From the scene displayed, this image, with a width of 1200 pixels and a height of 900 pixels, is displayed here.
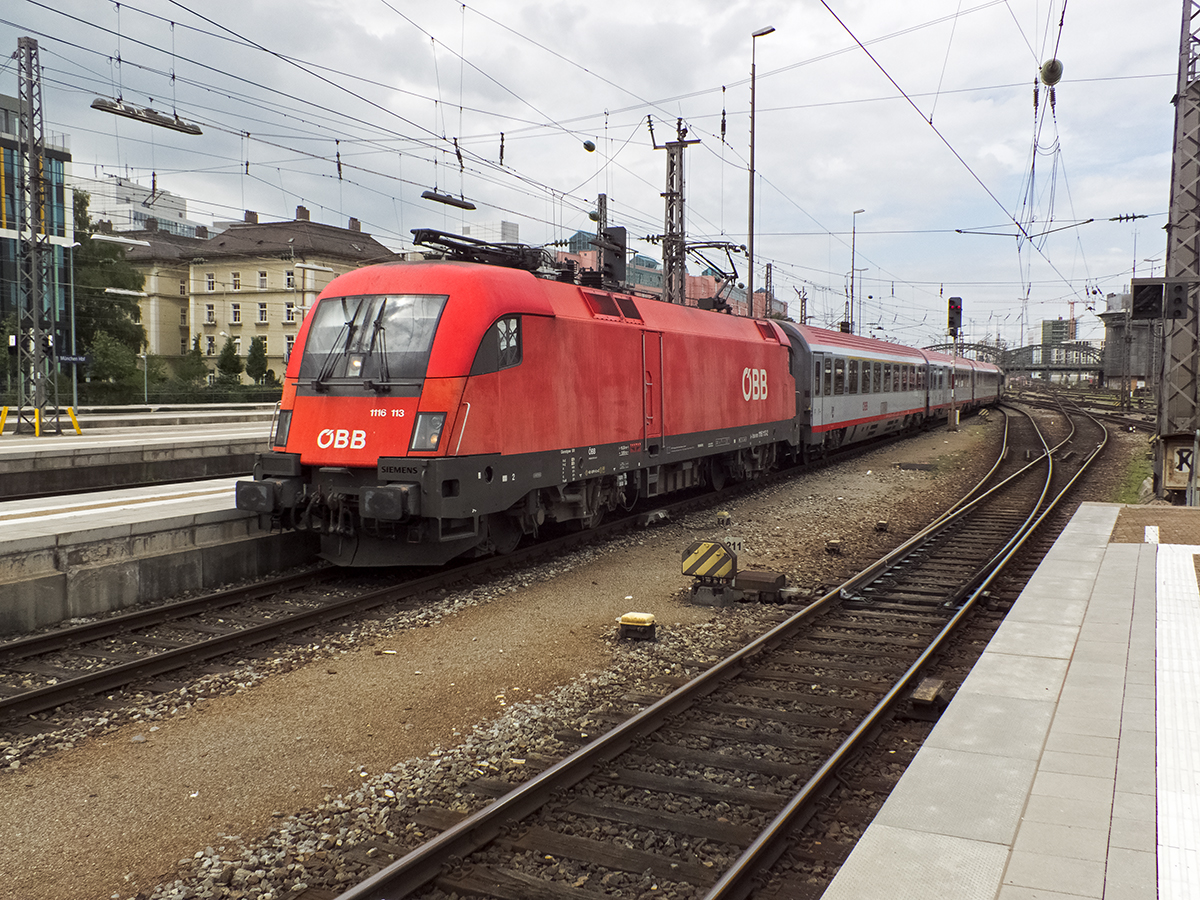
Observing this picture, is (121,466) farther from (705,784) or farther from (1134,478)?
(1134,478)

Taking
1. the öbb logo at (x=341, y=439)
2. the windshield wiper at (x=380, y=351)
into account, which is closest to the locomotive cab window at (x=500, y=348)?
the windshield wiper at (x=380, y=351)

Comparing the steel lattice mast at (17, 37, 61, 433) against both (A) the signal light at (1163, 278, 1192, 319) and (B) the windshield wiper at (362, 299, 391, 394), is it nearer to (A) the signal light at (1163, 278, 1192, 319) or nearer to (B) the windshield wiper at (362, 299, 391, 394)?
(B) the windshield wiper at (362, 299, 391, 394)

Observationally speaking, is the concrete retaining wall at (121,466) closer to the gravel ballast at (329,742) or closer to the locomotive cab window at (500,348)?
the locomotive cab window at (500,348)

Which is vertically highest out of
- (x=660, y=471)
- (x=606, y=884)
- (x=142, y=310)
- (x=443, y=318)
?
(x=142, y=310)

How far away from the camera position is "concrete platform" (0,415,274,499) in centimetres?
1662

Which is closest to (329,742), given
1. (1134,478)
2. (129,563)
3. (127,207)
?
(129,563)

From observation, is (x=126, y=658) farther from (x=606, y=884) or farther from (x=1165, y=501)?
(x=1165, y=501)

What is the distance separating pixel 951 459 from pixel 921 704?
70.7 feet

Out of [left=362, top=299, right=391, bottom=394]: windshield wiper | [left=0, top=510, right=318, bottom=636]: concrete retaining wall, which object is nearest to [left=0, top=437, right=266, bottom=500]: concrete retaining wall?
[left=0, top=510, right=318, bottom=636]: concrete retaining wall

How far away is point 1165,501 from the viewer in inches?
661

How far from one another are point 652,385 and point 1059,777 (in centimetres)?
942

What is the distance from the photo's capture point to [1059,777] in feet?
15.0

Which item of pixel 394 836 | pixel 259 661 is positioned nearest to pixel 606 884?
pixel 394 836

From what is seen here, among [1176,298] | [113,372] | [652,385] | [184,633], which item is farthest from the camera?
[113,372]
